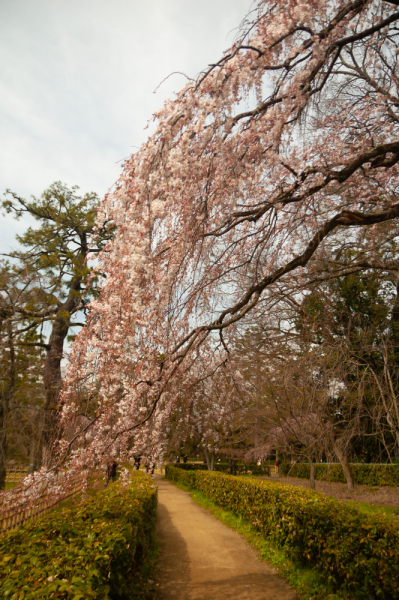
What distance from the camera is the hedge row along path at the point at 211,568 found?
3.74m

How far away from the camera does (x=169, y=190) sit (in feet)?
9.49

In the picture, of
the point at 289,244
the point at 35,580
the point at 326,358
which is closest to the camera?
the point at 35,580

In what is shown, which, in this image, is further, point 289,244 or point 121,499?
point 289,244

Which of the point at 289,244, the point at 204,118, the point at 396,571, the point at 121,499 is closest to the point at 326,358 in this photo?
the point at 289,244

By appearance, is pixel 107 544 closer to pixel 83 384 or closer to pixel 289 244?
pixel 83 384

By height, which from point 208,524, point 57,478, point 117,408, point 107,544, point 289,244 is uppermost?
point 289,244

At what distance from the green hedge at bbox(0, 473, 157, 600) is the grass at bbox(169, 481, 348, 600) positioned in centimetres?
171

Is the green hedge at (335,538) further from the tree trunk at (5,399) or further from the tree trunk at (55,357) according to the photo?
the tree trunk at (5,399)

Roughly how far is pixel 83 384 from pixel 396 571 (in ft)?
10.8

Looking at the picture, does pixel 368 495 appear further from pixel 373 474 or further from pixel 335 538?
pixel 335 538

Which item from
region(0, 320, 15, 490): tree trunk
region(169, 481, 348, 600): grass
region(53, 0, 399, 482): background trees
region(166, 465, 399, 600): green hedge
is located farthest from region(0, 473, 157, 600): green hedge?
region(0, 320, 15, 490): tree trunk

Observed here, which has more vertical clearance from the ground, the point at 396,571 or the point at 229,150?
the point at 229,150

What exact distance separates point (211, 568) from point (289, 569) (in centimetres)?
101

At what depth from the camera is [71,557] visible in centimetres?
192
